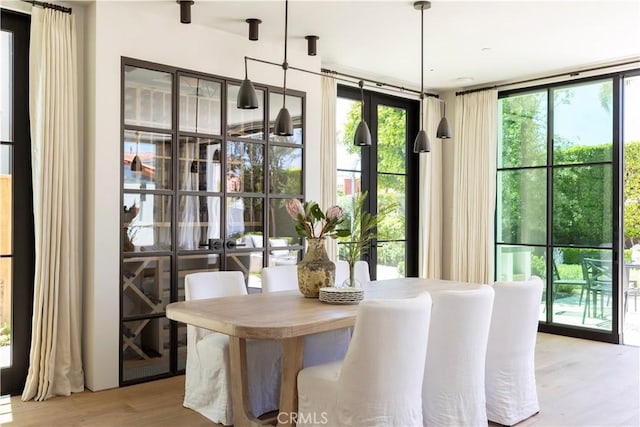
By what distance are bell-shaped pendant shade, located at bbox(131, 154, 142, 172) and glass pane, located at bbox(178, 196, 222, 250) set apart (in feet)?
1.33

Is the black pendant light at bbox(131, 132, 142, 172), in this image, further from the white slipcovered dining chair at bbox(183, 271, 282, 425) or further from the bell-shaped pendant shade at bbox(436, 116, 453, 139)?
the bell-shaped pendant shade at bbox(436, 116, 453, 139)

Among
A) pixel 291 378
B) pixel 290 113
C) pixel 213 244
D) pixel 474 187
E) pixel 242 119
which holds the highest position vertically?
pixel 290 113

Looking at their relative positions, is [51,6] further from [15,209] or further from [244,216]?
[244,216]

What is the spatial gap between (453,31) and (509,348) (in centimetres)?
260

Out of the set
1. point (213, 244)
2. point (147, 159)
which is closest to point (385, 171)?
point (213, 244)

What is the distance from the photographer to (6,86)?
3922mm

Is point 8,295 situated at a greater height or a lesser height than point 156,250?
lesser

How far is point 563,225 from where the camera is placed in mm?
6039

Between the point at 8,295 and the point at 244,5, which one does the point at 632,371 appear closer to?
the point at 244,5

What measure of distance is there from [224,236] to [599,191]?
375cm

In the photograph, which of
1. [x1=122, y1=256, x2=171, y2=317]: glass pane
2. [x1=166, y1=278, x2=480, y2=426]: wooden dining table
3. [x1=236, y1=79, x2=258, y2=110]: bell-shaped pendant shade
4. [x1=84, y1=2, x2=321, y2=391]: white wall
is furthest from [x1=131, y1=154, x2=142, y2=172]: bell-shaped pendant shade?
[x1=166, y1=278, x2=480, y2=426]: wooden dining table

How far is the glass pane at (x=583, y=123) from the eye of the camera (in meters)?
5.74

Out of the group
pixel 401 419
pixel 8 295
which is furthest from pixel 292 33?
pixel 401 419

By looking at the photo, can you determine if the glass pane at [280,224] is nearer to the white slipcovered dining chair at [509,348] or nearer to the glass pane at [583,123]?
the white slipcovered dining chair at [509,348]
